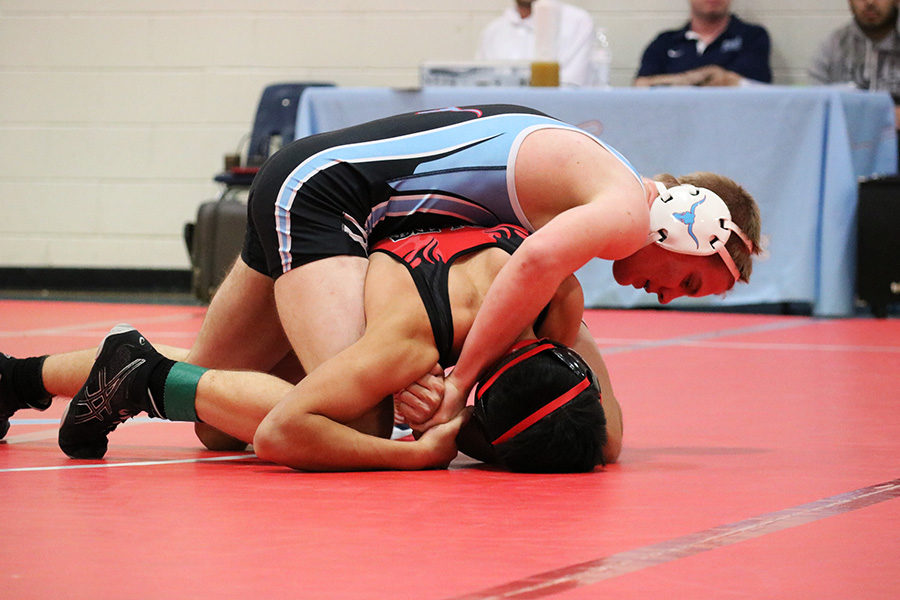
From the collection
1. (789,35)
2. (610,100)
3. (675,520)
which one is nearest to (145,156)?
(610,100)

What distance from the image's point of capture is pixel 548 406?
7.02 feet

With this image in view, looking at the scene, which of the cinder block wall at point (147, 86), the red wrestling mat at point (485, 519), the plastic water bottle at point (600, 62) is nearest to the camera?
the red wrestling mat at point (485, 519)

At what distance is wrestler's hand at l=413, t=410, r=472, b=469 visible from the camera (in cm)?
222

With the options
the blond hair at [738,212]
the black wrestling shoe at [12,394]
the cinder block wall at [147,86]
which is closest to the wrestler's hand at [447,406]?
the blond hair at [738,212]

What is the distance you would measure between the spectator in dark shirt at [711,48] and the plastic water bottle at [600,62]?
0.77 feet

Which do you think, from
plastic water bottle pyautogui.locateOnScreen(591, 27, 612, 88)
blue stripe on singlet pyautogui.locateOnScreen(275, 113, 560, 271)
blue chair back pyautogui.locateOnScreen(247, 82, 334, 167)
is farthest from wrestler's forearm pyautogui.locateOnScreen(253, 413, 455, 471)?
blue chair back pyautogui.locateOnScreen(247, 82, 334, 167)

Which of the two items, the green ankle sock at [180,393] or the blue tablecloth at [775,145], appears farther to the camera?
the blue tablecloth at [775,145]

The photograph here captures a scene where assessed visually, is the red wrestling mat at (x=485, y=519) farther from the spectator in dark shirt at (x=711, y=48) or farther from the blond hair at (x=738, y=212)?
the spectator in dark shirt at (x=711, y=48)

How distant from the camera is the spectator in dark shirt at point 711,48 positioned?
21.6 feet

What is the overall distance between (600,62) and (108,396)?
182 inches

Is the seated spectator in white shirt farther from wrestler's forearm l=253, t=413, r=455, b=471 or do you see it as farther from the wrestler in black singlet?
wrestler's forearm l=253, t=413, r=455, b=471

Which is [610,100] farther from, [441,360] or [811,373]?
[441,360]

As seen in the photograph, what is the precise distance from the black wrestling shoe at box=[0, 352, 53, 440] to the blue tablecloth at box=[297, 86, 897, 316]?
3.50 meters

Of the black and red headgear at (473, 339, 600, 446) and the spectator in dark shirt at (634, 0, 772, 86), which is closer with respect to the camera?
the black and red headgear at (473, 339, 600, 446)
